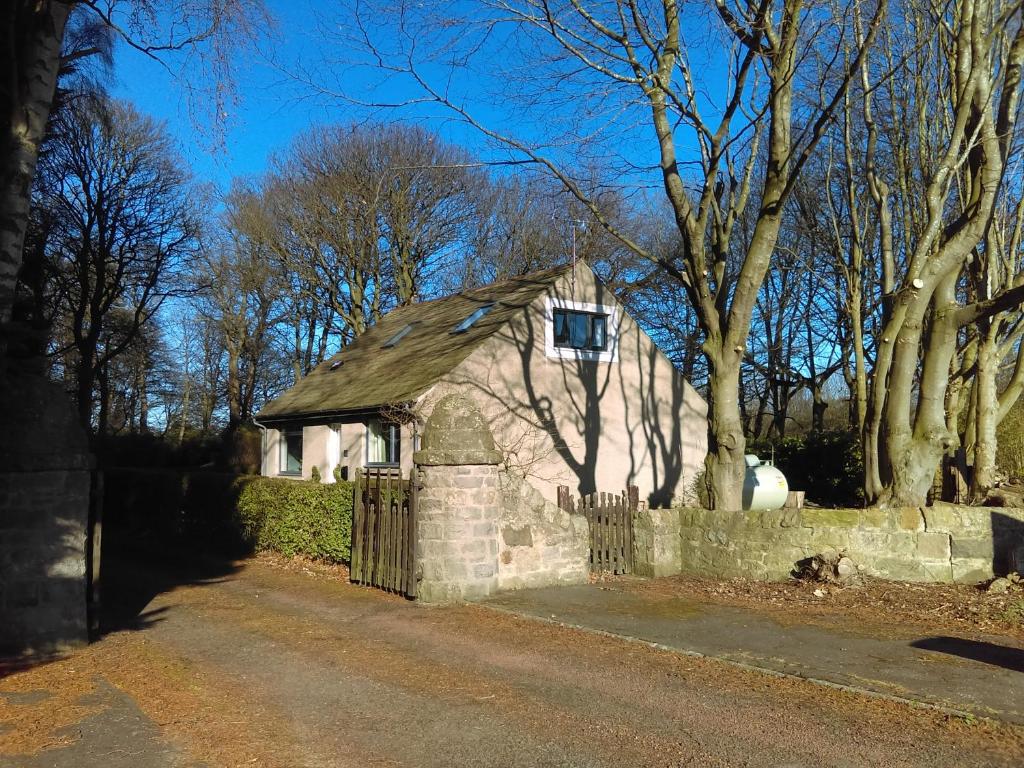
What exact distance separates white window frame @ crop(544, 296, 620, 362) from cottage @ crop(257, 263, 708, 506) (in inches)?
1.1

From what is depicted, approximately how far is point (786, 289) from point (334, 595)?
24495mm

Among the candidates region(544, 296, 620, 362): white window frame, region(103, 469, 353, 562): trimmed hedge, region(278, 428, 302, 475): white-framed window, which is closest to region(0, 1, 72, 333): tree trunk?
region(103, 469, 353, 562): trimmed hedge

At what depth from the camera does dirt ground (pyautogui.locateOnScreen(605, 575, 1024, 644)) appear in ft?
30.1

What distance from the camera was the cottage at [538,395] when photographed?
18891mm

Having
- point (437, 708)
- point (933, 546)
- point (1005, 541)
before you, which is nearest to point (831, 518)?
point (933, 546)

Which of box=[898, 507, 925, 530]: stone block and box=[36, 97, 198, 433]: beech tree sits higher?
box=[36, 97, 198, 433]: beech tree

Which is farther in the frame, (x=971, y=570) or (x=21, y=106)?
(x=971, y=570)

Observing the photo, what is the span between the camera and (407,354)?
21.5m

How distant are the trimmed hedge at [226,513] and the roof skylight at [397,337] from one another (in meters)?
6.59

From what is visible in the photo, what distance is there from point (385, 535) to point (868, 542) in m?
6.65

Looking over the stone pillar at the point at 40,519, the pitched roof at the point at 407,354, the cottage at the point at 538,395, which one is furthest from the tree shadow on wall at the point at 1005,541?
the stone pillar at the point at 40,519

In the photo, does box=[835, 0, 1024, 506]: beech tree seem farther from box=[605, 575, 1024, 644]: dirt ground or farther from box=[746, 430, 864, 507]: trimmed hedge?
box=[746, 430, 864, 507]: trimmed hedge

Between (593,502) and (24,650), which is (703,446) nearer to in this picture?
(593,502)

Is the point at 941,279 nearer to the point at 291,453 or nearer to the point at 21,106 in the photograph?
the point at 21,106
